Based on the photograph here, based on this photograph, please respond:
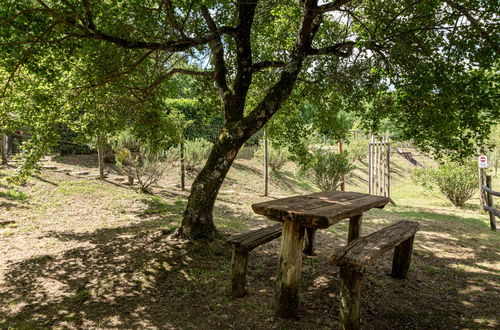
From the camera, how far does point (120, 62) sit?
4492 millimetres

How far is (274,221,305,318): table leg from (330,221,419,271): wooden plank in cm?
35

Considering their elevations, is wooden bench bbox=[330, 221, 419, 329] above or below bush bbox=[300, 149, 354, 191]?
below

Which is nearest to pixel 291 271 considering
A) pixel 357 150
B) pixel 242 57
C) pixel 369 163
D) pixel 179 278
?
→ pixel 179 278

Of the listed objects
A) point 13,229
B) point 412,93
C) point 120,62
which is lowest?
point 13,229

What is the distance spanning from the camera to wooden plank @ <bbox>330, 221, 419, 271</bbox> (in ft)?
7.66

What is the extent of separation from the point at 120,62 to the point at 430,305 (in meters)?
5.03

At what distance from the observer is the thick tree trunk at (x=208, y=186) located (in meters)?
4.09

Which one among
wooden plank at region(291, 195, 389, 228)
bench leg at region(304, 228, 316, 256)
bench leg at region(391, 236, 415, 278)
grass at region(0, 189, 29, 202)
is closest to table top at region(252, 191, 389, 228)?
wooden plank at region(291, 195, 389, 228)

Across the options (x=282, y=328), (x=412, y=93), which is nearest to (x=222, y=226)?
(x=282, y=328)

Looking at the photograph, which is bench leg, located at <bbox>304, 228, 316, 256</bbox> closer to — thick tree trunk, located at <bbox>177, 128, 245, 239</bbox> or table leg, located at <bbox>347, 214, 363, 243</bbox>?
table leg, located at <bbox>347, 214, 363, 243</bbox>

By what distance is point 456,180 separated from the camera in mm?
9414

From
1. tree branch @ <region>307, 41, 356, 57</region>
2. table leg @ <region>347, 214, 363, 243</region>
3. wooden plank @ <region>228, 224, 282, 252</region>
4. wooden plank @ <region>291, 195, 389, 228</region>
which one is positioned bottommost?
table leg @ <region>347, 214, 363, 243</region>

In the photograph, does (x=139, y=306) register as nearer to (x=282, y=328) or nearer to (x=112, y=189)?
(x=282, y=328)

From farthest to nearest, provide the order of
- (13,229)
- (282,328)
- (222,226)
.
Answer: (222,226)
(13,229)
(282,328)
